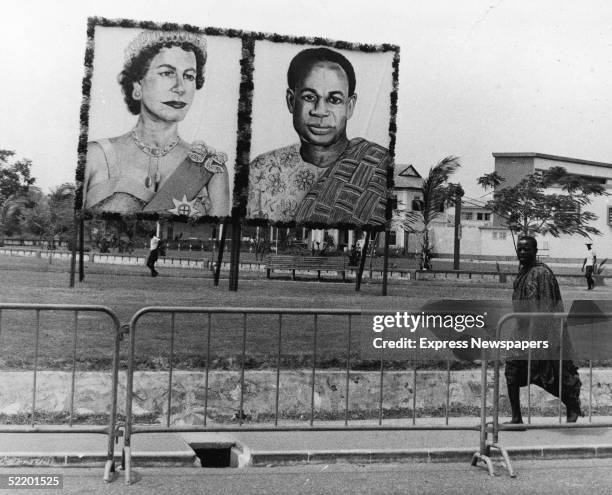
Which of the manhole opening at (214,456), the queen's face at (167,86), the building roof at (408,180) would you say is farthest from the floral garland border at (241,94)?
the building roof at (408,180)

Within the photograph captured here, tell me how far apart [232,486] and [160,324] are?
14.2 ft

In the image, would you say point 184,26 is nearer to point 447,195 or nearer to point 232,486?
point 232,486

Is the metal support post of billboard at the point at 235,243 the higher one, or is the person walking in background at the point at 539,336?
the metal support post of billboard at the point at 235,243

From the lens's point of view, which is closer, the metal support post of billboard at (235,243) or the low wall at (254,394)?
the low wall at (254,394)

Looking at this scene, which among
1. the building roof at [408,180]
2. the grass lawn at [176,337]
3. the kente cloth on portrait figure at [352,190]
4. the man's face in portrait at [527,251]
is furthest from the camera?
the building roof at [408,180]

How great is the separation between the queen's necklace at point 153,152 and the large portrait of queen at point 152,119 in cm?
2

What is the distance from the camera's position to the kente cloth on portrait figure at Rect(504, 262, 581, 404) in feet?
21.6

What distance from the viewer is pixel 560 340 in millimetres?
6496

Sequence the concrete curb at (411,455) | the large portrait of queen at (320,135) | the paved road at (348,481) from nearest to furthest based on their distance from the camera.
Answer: the paved road at (348,481), the concrete curb at (411,455), the large portrait of queen at (320,135)

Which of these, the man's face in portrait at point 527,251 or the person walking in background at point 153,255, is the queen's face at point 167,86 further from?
the man's face in portrait at point 527,251

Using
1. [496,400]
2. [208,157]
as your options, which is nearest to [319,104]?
[208,157]

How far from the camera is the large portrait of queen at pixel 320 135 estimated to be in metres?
14.0

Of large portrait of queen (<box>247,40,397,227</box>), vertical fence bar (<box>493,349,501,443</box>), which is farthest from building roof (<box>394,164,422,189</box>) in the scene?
vertical fence bar (<box>493,349,501,443</box>)

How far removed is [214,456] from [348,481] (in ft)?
4.41
